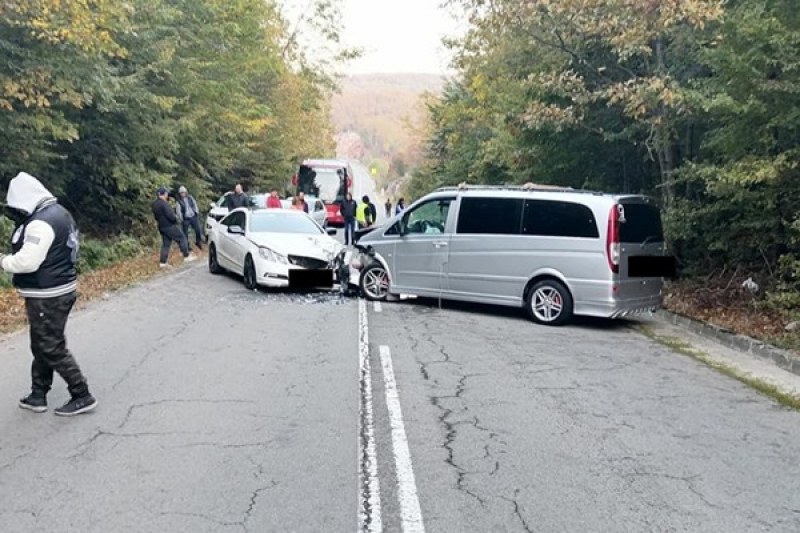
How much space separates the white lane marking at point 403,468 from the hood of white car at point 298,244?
6.59 metres

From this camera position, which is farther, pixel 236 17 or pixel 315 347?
pixel 236 17

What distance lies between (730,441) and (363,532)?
325 cm

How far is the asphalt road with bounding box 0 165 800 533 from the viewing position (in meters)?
4.36

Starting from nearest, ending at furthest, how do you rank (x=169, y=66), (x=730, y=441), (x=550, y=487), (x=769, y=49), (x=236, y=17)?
(x=550, y=487) → (x=730, y=441) → (x=769, y=49) → (x=169, y=66) → (x=236, y=17)

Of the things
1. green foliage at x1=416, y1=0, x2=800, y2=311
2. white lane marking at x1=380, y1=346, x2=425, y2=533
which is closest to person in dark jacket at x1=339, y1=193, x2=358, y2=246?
green foliage at x1=416, y1=0, x2=800, y2=311

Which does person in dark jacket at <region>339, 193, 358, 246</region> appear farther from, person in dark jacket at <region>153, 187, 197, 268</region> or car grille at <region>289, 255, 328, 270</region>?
car grille at <region>289, 255, 328, 270</region>

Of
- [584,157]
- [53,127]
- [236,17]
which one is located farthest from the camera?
[236,17]

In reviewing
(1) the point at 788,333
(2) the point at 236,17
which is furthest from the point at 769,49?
(2) the point at 236,17

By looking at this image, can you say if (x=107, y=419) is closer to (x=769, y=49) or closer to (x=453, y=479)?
(x=453, y=479)

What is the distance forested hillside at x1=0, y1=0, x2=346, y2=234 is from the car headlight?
167 inches

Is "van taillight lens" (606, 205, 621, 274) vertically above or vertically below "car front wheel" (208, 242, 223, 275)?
above

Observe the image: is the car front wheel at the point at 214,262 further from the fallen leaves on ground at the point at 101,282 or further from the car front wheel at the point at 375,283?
the car front wheel at the point at 375,283

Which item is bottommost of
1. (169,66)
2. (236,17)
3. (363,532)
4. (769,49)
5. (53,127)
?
(363,532)

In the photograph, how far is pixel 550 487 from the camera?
479 cm
